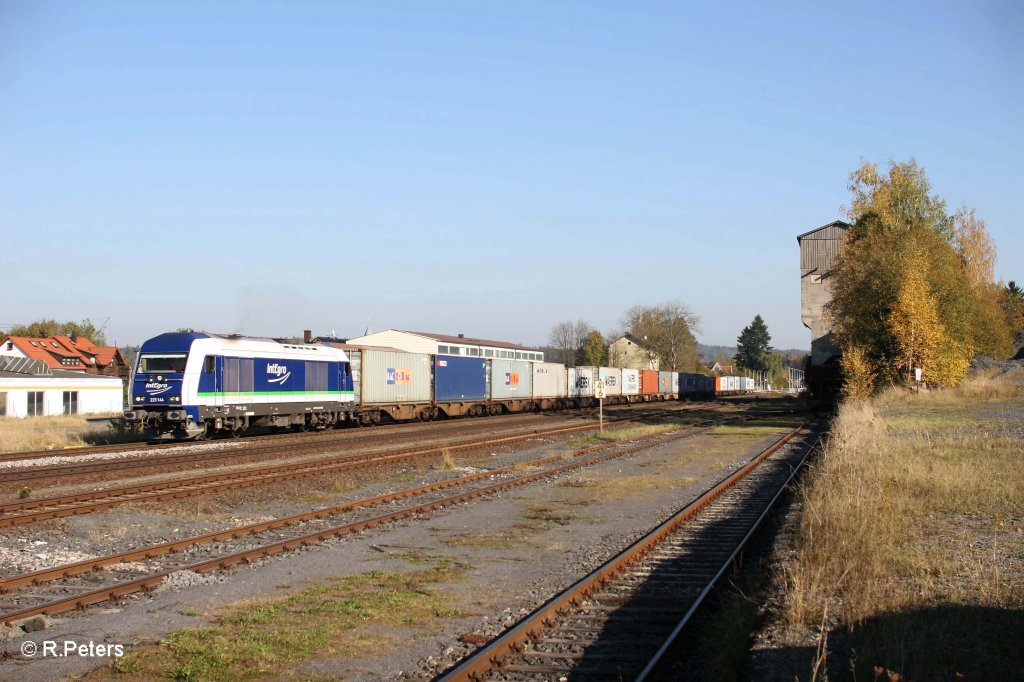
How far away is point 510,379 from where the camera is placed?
46.3m

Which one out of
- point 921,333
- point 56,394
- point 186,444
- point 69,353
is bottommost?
point 186,444

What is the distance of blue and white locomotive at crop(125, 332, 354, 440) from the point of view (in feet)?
81.6

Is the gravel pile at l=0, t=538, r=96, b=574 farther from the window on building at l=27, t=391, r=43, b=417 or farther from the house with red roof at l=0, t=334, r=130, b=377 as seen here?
the house with red roof at l=0, t=334, r=130, b=377

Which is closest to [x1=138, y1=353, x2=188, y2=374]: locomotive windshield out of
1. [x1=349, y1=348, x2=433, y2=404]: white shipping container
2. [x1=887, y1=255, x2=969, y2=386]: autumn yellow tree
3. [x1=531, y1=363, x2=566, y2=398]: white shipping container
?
[x1=349, y1=348, x2=433, y2=404]: white shipping container

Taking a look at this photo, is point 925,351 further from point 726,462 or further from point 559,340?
point 559,340

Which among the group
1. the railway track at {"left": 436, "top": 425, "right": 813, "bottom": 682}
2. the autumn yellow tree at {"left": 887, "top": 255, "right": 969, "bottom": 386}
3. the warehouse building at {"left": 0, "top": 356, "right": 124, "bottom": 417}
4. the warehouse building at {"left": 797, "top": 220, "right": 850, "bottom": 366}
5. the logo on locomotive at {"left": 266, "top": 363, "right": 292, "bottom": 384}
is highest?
the warehouse building at {"left": 797, "top": 220, "right": 850, "bottom": 366}

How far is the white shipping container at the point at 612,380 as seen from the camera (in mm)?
56250

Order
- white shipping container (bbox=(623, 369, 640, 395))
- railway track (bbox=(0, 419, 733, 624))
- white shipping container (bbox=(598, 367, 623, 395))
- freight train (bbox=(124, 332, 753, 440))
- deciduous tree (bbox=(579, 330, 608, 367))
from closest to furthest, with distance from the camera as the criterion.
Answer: railway track (bbox=(0, 419, 733, 624)) → freight train (bbox=(124, 332, 753, 440)) → white shipping container (bbox=(598, 367, 623, 395)) → white shipping container (bbox=(623, 369, 640, 395)) → deciduous tree (bbox=(579, 330, 608, 367))

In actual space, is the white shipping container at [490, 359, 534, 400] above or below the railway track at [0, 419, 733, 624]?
above

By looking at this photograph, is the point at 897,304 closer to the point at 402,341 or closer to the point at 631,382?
the point at 631,382

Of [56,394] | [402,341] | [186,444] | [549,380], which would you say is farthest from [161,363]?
[402,341]

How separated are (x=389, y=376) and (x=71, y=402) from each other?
105 feet

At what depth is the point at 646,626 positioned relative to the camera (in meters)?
7.28

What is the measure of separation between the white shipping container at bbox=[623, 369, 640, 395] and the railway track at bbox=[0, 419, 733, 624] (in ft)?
145
